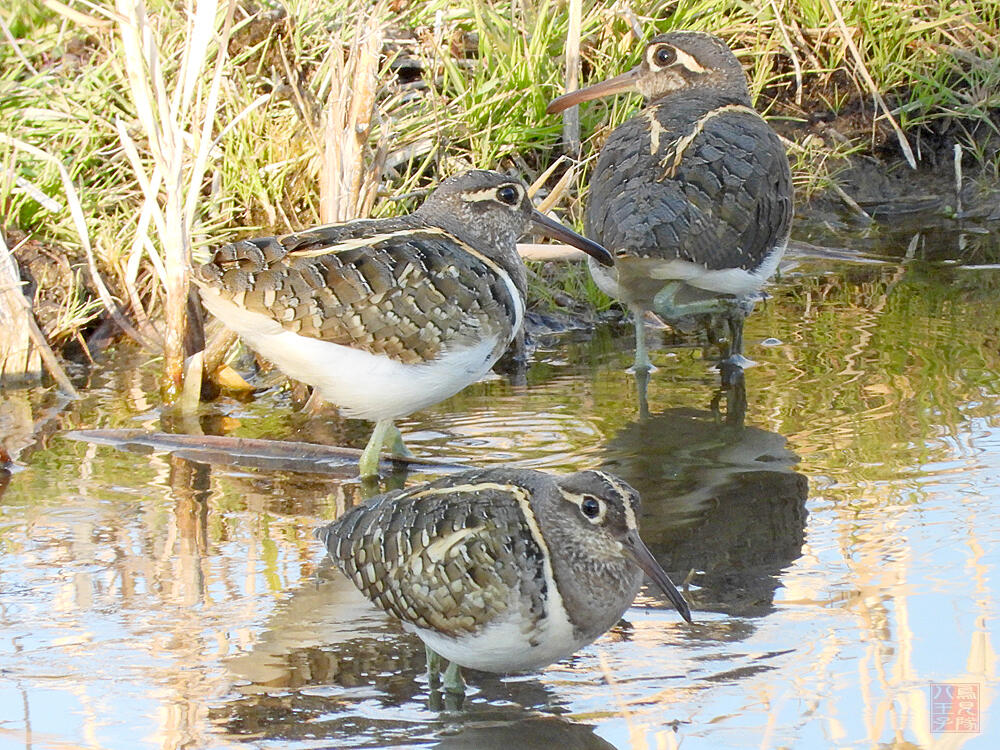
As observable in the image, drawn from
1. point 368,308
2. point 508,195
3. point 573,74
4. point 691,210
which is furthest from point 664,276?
point 573,74

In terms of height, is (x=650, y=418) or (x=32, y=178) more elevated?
(x=32, y=178)

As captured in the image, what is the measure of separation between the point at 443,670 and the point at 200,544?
1.16m

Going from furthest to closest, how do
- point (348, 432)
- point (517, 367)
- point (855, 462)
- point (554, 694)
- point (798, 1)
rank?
point (798, 1) < point (517, 367) < point (348, 432) < point (855, 462) < point (554, 694)

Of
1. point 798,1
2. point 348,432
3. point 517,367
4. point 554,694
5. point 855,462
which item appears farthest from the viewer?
point 798,1

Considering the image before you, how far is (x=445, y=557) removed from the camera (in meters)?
3.82

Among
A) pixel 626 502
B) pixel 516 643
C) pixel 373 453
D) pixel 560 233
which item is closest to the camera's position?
pixel 516 643

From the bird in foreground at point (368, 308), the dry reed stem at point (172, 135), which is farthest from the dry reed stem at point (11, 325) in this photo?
the bird in foreground at point (368, 308)

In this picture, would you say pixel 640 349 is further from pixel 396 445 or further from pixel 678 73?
pixel 678 73

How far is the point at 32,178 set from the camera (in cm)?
711

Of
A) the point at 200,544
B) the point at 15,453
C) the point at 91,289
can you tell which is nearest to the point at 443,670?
the point at 200,544

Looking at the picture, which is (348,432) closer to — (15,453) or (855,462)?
(15,453)

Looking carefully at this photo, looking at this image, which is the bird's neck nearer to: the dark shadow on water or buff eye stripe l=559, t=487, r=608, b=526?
the dark shadow on water

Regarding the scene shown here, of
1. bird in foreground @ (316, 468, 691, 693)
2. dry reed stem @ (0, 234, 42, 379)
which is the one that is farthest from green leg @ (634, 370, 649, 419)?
dry reed stem @ (0, 234, 42, 379)

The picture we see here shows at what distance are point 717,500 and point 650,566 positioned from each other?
5.02 feet
